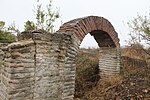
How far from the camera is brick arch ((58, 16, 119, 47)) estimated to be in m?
5.53

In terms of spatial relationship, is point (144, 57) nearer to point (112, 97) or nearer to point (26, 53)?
point (112, 97)

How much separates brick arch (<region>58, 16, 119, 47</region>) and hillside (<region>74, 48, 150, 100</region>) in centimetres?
150

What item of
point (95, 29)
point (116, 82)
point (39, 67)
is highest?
point (95, 29)

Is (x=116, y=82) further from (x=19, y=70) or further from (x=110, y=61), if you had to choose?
(x=19, y=70)

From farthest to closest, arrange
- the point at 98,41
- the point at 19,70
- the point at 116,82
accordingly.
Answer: the point at 98,41 < the point at 116,82 < the point at 19,70

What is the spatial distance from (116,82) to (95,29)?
2.91 meters

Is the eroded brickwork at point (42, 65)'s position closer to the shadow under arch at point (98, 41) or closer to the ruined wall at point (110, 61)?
the shadow under arch at point (98, 41)

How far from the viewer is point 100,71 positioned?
9.63 meters

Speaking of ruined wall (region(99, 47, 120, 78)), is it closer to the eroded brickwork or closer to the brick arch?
the brick arch

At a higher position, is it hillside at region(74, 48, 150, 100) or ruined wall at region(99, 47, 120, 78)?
ruined wall at region(99, 47, 120, 78)

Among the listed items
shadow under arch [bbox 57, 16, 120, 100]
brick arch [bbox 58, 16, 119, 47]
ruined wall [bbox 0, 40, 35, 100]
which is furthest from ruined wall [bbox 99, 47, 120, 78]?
ruined wall [bbox 0, 40, 35, 100]

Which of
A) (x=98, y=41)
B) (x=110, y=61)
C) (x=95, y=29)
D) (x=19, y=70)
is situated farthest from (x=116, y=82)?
(x=19, y=70)

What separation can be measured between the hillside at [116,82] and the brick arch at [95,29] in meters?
1.50

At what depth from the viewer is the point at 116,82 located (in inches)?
343
